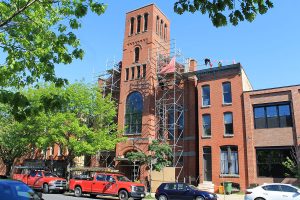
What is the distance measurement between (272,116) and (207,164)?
25.4ft

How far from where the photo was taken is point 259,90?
31594mm

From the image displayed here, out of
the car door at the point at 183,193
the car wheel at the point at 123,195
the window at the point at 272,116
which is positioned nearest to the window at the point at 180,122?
the window at the point at 272,116

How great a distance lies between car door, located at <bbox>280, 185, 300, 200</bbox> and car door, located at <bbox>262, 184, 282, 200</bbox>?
0.21 meters

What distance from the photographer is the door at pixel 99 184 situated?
2530cm

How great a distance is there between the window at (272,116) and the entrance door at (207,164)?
541 centimetres

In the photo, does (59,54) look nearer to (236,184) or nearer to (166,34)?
(236,184)

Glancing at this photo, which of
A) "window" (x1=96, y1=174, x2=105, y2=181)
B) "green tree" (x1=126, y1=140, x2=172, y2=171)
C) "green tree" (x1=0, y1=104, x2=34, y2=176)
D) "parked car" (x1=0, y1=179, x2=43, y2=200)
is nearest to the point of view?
"parked car" (x1=0, y1=179, x2=43, y2=200)

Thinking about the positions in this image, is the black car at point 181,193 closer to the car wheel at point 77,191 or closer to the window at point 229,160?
the car wheel at point 77,191

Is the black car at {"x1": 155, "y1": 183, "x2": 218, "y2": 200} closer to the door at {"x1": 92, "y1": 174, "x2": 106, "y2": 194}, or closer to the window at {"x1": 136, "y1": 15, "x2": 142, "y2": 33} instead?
the door at {"x1": 92, "y1": 174, "x2": 106, "y2": 194}

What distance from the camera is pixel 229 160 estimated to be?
3177 centimetres

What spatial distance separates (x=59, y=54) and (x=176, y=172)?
26611mm

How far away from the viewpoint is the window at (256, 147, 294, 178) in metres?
29.4

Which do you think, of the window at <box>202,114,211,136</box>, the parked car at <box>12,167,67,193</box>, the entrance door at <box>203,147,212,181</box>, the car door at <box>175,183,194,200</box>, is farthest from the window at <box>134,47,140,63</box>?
the car door at <box>175,183,194,200</box>

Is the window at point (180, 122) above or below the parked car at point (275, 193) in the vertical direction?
above
